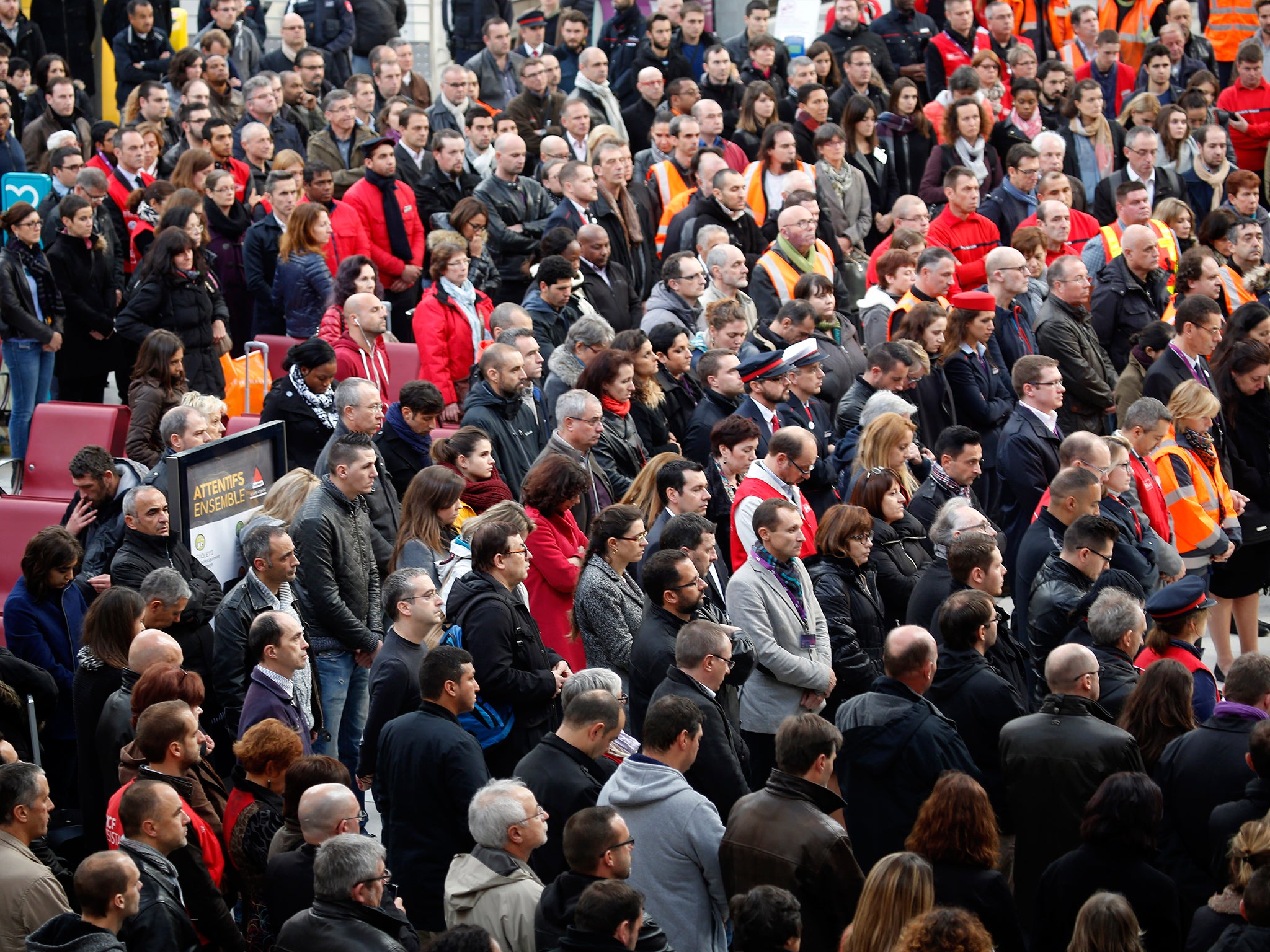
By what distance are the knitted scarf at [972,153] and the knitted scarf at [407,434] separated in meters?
6.52

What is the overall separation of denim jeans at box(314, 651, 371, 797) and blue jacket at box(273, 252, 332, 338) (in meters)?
3.69

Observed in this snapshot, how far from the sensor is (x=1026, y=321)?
1009cm

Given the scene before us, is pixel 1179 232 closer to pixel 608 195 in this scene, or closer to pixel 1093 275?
pixel 1093 275

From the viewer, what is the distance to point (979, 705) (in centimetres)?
594

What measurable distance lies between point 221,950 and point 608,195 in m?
7.58

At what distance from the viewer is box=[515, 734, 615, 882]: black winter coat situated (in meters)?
5.30

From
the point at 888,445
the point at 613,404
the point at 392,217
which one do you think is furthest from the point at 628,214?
the point at 888,445

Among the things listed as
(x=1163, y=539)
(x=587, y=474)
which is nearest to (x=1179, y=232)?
(x=1163, y=539)

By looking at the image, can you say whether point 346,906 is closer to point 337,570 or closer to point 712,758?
point 712,758

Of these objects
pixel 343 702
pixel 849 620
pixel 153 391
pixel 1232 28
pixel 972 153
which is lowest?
pixel 343 702

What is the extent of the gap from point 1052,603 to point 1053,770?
1.60 metres

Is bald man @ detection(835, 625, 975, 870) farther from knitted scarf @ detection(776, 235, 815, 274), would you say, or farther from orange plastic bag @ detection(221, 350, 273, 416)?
orange plastic bag @ detection(221, 350, 273, 416)

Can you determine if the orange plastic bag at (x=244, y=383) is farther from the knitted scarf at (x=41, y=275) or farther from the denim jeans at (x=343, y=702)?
the denim jeans at (x=343, y=702)

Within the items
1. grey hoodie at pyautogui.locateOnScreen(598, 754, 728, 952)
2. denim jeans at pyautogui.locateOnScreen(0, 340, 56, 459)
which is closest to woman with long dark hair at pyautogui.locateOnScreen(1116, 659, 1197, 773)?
grey hoodie at pyautogui.locateOnScreen(598, 754, 728, 952)
